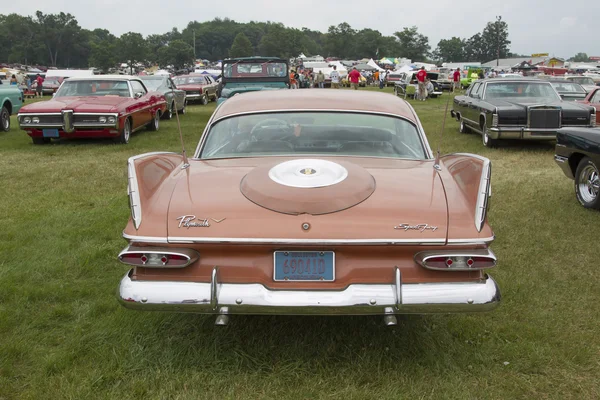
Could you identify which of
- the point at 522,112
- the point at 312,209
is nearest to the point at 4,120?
the point at 522,112

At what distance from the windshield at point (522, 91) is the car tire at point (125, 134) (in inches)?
308

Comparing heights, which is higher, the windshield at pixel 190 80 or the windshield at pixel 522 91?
the windshield at pixel 190 80

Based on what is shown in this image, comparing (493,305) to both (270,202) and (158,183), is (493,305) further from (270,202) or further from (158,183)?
(158,183)

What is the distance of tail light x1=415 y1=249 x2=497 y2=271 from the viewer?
281 cm

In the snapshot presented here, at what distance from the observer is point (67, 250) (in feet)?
16.7

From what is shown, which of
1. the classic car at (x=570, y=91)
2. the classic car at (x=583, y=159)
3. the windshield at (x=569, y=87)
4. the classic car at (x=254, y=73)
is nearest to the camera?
the classic car at (x=583, y=159)

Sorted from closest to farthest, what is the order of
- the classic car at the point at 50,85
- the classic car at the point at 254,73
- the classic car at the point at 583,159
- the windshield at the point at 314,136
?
1. the windshield at the point at 314,136
2. the classic car at the point at 583,159
3. the classic car at the point at 254,73
4. the classic car at the point at 50,85

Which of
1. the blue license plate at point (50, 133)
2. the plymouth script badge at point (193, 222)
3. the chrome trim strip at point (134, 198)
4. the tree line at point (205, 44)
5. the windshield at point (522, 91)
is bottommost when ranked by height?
the blue license plate at point (50, 133)

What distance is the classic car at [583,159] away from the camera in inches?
250

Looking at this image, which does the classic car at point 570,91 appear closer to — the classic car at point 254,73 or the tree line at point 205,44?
the classic car at point 254,73

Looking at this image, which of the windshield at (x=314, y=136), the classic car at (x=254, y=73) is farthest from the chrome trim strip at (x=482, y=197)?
the classic car at (x=254, y=73)

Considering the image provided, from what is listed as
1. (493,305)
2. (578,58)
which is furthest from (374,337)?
(578,58)

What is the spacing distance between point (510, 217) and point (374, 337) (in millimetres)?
3405

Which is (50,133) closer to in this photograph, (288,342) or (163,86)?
(163,86)
